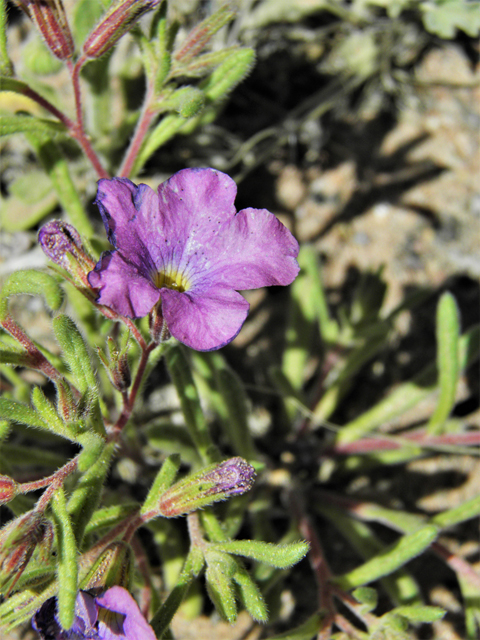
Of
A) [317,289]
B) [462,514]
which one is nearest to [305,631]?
[462,514]

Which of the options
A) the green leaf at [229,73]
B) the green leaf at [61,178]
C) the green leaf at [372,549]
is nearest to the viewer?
the green leaf at [229,73]

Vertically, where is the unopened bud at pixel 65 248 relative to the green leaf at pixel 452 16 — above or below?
above

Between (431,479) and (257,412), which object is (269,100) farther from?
(431,479)

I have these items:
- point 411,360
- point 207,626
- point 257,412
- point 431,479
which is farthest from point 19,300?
point 431,479

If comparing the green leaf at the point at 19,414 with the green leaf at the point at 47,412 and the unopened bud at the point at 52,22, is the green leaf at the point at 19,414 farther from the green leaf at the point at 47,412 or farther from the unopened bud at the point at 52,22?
the unopened bud at the point at 52,22

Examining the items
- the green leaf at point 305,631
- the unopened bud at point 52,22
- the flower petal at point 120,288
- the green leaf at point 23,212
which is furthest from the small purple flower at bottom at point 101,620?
the green leaf at point 23,212

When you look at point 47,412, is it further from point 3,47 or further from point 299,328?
point 299,328

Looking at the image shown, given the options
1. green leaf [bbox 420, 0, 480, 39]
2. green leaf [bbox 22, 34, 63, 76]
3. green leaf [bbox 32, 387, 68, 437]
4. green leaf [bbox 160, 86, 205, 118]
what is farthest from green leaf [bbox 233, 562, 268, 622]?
green leaf [bbox 420, 0, 480, 39]
